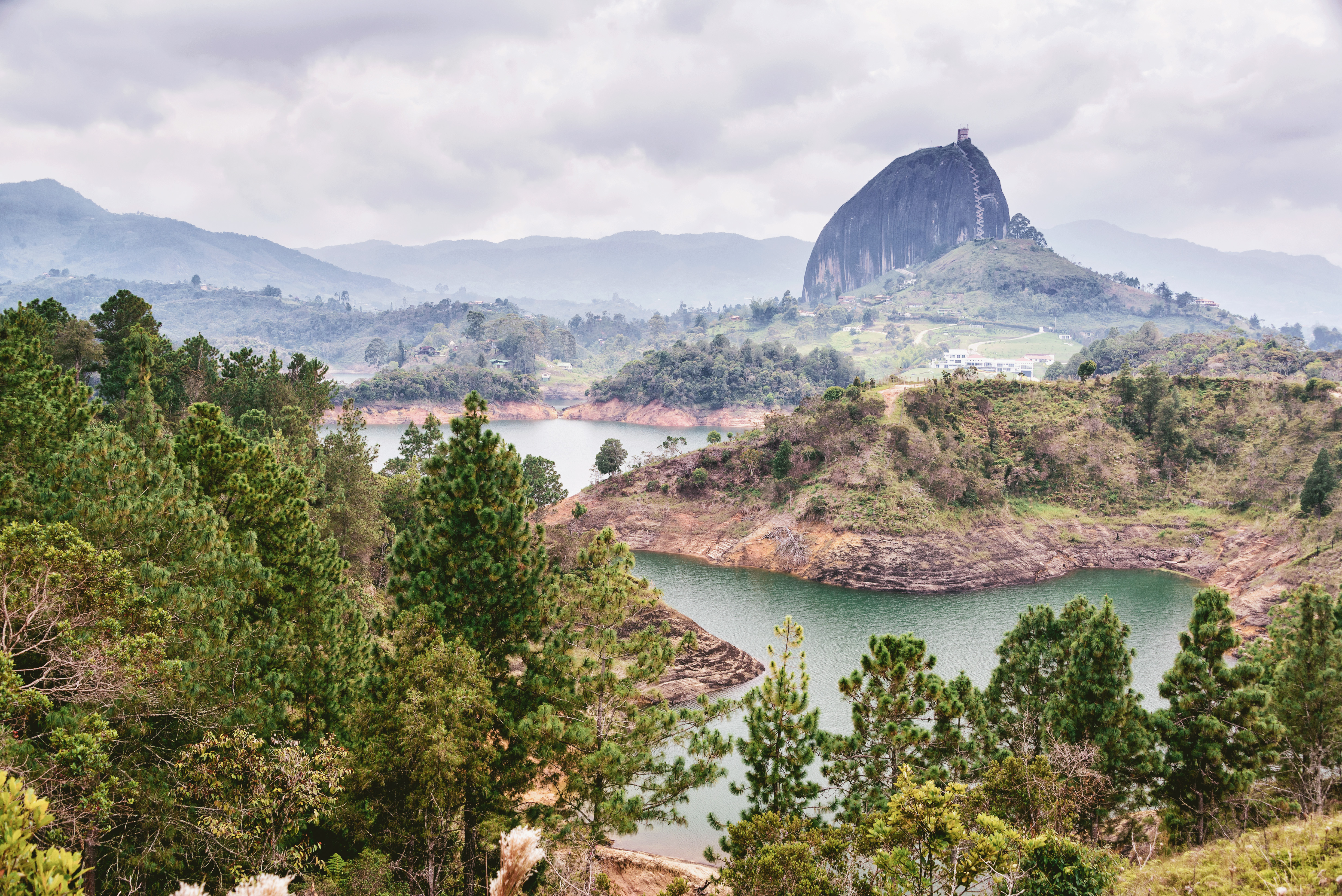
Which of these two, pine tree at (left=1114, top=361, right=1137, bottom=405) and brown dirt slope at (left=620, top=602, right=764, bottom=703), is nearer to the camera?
brown dirt slope at (left=620, top=602, right=764, bottom=703)

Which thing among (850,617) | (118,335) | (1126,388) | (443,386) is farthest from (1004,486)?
(443,386)

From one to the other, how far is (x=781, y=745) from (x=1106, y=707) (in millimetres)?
7462

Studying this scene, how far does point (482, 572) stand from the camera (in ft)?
54.5

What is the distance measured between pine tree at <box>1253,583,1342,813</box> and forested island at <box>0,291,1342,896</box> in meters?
0.07

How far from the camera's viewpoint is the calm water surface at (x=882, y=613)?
116ft

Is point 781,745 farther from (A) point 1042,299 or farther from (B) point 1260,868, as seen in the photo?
(A) point 1042,299

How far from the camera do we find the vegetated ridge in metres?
50.7

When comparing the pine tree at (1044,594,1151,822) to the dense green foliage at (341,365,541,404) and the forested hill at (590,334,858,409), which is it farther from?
the dense green foliage at (341,365,541,404)

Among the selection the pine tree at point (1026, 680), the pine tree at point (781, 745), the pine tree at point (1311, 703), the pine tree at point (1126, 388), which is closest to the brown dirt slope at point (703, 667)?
the pine tree at point (1026, 680)

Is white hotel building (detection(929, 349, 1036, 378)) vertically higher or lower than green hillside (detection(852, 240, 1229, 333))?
lower

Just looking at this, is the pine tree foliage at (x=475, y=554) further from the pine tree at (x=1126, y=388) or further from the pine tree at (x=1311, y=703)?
the pine tree at (x=1126, y=388)

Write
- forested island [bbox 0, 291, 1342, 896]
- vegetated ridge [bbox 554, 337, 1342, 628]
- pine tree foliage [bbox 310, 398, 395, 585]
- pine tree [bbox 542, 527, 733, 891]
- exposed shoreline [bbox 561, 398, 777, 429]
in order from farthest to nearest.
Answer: exposed shoreline [bbox 561, 398, 777, 429], vegetated ridge [bbox 554, 337, 1342, 628], pine tree foliage [bbox 310, 398, 395, 585], pine tree [bbox 542, 527, 733, 891], forested island [bbox 0, 291, 1342, 896]

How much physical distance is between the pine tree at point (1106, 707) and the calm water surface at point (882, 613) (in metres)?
11.9

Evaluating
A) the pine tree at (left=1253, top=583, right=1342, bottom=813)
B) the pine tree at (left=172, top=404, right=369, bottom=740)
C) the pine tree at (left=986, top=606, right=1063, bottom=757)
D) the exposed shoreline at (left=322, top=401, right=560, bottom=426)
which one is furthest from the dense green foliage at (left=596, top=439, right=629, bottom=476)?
the exposed shoreline at (left=322, top=401, right=560, bottom=426)
